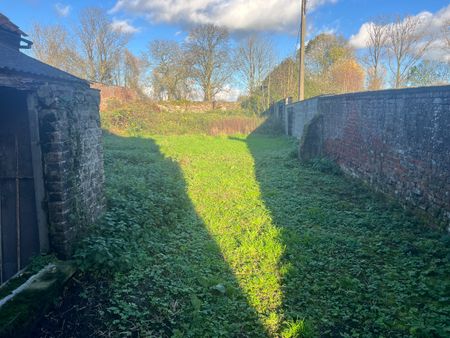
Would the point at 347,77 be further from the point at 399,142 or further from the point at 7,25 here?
the point at 7,25

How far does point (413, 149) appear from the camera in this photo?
21.6ft

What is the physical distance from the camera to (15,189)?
15.1 ft

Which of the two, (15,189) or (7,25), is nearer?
(15,189)

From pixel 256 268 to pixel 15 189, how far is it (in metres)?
3.72

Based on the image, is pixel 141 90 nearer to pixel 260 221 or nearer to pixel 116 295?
pixel 260 221

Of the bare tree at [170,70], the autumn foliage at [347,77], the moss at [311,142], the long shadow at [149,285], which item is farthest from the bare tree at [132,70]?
the long shadow at [149,285]

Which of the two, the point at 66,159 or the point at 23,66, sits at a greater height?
the point at 23,66

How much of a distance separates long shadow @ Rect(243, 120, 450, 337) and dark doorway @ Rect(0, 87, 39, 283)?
375 centimetres

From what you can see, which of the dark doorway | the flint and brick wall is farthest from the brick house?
the flint and brick wall

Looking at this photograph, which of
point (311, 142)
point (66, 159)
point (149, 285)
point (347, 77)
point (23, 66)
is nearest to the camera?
point (23, 66)

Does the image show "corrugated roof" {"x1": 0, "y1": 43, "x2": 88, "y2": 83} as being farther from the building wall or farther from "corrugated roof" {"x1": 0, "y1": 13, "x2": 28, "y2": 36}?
"corrugated roof" {"x1": 0, "y1": 13, "x2": 28, "y2": 36}

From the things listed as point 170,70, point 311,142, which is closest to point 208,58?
point 170,70

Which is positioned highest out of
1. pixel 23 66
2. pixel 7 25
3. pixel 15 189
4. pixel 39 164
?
pixel 7 25

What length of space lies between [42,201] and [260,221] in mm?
4094
